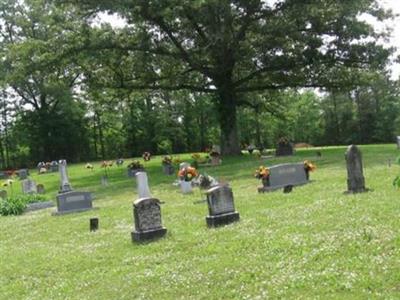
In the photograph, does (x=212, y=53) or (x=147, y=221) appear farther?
(x=212, y=53)

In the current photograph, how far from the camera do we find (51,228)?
606 inches

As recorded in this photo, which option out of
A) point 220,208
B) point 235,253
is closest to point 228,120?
point 220,208

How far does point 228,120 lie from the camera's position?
35844mm

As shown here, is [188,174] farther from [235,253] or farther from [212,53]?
[212,53]

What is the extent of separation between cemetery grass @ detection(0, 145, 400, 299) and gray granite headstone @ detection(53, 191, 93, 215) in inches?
89.1

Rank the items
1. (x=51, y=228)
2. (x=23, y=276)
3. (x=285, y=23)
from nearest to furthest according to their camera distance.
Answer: (x=23, y=276), (x=51, y=228), (x=285, y=23)

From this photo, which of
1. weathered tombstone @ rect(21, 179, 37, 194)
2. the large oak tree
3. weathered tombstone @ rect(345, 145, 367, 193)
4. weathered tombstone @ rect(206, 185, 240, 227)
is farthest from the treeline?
weathered tombstone @ rect(206, 185, 240, 227)

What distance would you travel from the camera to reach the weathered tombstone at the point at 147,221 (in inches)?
459

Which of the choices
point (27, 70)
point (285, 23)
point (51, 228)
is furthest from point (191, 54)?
point (51, 228)

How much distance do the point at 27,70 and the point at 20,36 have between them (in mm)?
30304

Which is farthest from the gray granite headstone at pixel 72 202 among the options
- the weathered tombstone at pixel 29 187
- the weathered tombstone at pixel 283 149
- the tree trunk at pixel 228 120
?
the tree trunk at pixel 228 120

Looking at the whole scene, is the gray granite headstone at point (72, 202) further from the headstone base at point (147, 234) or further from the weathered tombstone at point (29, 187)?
the weathered tombstone at point (29, 187)

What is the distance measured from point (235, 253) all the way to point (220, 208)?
310cm

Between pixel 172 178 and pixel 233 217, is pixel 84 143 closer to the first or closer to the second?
pixel 172 178
